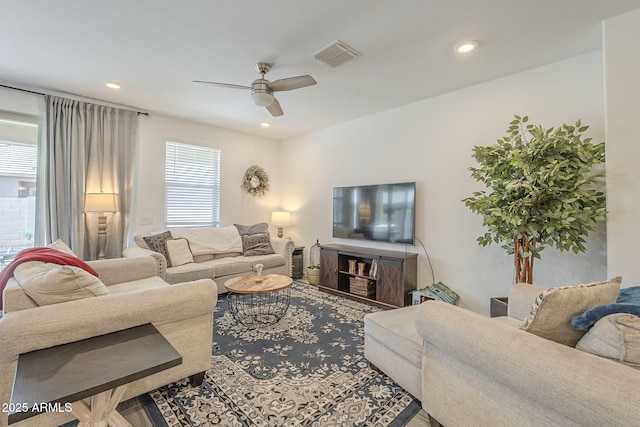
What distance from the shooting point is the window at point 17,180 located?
3.38 m

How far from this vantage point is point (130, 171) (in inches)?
159

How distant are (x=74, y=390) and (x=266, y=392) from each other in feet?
3.87

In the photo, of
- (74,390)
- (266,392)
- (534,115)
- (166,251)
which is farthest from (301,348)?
(534,115)

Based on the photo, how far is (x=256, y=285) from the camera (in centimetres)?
286

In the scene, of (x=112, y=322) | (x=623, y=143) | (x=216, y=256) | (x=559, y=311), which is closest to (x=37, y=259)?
(x=112, y=322)

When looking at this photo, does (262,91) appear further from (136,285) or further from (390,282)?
(390,282)

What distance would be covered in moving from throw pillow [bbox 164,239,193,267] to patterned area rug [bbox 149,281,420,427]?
139 cm

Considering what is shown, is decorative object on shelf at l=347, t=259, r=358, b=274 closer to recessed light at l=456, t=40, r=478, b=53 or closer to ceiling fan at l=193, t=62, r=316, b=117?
ceiling fan at l=193, t=62, r=316, b=117

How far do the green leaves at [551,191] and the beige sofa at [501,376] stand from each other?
1.32m

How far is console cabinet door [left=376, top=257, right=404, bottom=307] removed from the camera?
3457mm

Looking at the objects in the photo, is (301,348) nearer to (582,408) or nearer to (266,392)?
(266,392)

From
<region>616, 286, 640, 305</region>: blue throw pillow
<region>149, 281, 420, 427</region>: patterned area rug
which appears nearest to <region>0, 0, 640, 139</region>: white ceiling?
<region>616, 286, 640, 305</region>: blue throw pillow

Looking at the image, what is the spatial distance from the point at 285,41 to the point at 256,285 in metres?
2.25

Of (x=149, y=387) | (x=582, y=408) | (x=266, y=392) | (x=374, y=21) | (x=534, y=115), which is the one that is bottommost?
(x=266, y=392)
